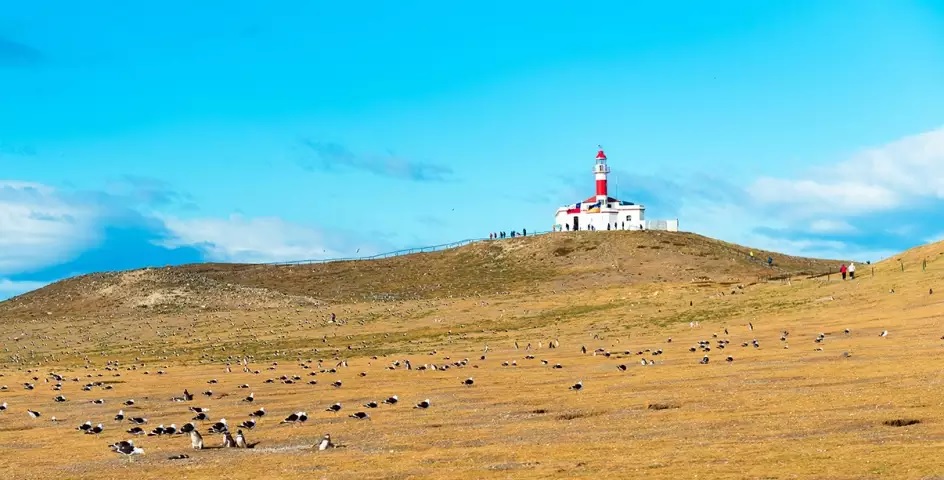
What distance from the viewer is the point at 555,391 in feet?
129

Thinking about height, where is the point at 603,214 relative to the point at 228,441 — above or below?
above

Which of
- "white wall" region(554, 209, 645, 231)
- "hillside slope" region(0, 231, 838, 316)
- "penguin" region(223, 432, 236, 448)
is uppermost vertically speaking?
"white wall" region(554, 209, 645, 231)

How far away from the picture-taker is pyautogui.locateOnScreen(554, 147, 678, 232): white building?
5659 inches

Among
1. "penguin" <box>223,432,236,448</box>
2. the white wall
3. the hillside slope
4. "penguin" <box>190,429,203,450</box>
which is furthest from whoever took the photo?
the white wall

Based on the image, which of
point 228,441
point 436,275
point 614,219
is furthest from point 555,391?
point 614,219

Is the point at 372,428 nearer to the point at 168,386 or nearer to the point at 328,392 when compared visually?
the point at 328,392

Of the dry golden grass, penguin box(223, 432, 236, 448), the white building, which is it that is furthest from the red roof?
penguin box(223, 432, 236, 448)

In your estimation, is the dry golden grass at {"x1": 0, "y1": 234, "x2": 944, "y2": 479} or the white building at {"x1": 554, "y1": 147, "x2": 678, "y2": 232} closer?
the dry golden grass at {"x1": 0, "y1": 234, "x2": 944, "y2": 479}

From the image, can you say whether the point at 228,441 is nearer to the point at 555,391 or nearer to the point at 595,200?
the point at 555,391

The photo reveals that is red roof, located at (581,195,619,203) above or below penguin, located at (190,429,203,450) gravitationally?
above

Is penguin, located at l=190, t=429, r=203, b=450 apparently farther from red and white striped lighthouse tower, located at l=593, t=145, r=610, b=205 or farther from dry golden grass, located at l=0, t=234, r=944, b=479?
red and white striped lighthouse tower, located at l=593, t=145, r=610, b=205

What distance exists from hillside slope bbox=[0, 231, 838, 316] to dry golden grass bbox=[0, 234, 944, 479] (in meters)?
21.1

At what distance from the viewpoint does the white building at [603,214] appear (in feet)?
472

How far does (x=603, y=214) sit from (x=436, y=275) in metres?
32.4
